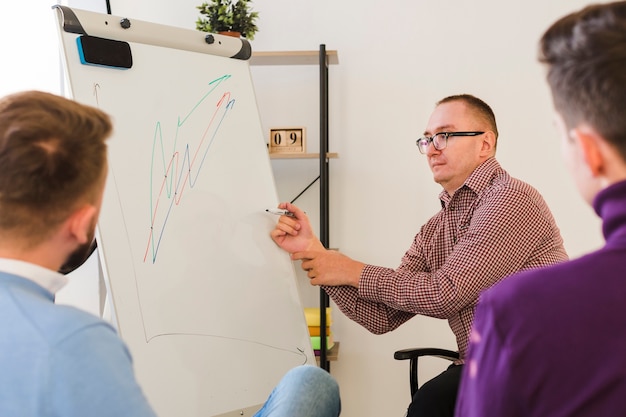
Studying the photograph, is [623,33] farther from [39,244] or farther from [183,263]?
[183,263]

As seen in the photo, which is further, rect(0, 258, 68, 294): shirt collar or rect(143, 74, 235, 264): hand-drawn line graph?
rect(143, 74, 235, 264): hand-drawn line graph

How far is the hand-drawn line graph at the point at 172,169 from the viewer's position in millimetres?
1790

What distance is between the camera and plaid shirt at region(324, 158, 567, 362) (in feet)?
6.33

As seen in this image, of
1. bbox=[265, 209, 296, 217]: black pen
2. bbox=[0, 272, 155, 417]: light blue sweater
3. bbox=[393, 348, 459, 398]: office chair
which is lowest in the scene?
bbox=[393, 348, 459, 398]: office chair

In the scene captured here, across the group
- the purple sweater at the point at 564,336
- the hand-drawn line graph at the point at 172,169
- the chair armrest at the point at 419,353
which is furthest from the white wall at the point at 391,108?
the purple sweater at the point at 564,336

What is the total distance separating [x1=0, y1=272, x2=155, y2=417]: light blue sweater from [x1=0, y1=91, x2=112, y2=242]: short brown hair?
5.3 inches

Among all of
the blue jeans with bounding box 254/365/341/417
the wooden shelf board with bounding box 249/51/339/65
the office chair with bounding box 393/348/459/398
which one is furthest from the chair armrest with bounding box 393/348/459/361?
the wooden shelf board with bounding box 249/51/339/65

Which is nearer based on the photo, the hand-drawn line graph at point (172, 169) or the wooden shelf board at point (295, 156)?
the hand-drawn line graph at point (172, 169)

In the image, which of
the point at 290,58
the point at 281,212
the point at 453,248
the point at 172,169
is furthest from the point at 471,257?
the point at 290,58

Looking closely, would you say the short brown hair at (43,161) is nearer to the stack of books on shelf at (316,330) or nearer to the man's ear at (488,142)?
the man's ear at (488,142)

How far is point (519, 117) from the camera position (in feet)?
9.61

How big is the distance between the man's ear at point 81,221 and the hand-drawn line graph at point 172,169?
2.58 feet

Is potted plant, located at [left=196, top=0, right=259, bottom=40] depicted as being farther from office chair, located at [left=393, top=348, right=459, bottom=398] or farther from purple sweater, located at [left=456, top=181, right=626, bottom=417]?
purple sweater, located at [left=456, top=181, right=626, bottom=417]

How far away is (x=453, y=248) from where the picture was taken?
7.00 feet
